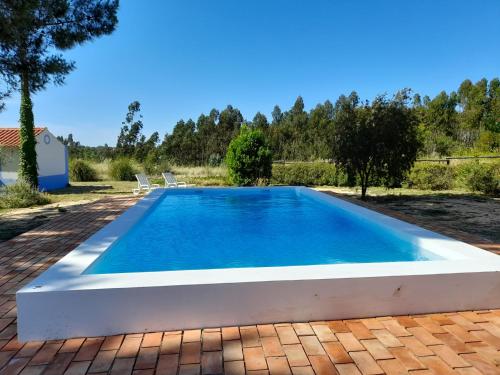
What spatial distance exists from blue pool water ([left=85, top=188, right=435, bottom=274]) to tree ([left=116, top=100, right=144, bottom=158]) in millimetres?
25168

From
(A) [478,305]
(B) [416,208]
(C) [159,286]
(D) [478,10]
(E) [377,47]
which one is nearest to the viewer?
(C) [159,286]

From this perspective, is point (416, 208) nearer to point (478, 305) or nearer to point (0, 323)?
point (478, 305)

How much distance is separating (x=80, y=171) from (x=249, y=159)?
481 inches

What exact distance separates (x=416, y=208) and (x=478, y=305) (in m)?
6.22

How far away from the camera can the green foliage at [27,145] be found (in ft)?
43.8

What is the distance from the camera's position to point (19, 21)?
20.7 ft

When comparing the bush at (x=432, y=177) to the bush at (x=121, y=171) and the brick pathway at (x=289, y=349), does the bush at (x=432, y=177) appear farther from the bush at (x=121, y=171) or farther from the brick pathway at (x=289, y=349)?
the bush at (x=121, y=171)

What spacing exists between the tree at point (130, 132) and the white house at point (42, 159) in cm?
1427

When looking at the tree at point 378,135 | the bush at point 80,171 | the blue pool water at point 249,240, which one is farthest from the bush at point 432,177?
the bush at point 80,171

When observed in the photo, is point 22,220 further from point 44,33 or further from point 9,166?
point 9,166

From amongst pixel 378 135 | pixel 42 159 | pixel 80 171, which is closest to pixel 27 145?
pixel 42 159

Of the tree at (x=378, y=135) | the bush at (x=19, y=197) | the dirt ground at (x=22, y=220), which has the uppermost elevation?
the tree at (x=378, y=135)

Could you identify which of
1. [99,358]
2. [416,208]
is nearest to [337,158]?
[416,208]

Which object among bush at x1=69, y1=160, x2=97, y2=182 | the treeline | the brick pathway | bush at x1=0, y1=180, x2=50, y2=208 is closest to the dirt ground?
bush at x1=0, y1=180, x2=50, y2=208
